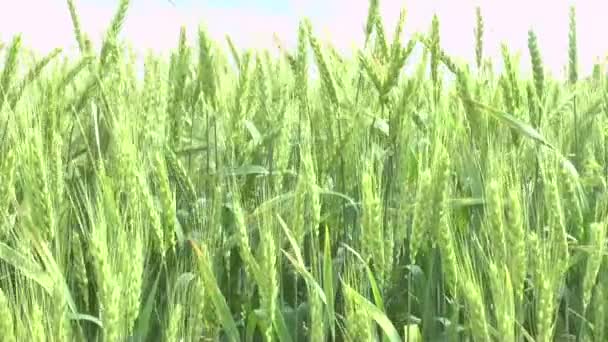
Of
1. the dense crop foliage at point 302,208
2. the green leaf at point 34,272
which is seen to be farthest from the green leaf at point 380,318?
the green leaf at point 34,272

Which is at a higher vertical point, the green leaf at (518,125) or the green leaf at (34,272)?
the green leaf at (518,125)

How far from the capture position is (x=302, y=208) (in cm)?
112

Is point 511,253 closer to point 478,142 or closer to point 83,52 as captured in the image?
point 478,142

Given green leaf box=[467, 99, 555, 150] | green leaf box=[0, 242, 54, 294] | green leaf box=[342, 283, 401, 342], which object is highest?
green leaf box=[467, 99, 555, 150]

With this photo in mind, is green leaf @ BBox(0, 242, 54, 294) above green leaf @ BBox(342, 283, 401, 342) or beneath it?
above

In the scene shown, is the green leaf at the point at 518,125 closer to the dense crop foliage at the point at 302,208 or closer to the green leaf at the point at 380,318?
the dense crop foliage at the point at 302,208

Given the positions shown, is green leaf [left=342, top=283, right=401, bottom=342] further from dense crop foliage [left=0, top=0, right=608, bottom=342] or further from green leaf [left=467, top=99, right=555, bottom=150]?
green leaf [left=467, top=99, right=555, bottom=150]

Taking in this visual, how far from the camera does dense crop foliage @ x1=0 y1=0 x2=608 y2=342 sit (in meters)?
0.98

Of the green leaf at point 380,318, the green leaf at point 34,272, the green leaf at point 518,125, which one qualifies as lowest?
the green leaf at point 380,318

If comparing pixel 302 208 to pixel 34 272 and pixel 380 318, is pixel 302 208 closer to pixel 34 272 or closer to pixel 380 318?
pixel 380 318

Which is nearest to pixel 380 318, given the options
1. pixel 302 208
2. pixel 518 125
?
pixel 302 208

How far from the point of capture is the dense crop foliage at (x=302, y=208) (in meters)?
0.98

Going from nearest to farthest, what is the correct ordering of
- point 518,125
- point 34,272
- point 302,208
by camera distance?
point 34,272 → point 302,208 → point 518,125

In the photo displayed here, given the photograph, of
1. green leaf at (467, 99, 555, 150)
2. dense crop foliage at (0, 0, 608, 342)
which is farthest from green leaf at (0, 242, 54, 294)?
green leaf at (467, 99, 555, 150)
